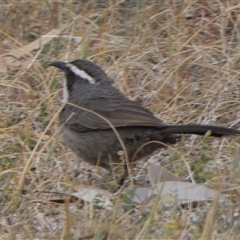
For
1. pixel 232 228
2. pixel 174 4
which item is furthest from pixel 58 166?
pixel 174 4

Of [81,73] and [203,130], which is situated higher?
[81,73]

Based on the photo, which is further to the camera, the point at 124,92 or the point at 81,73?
the point at 124,92

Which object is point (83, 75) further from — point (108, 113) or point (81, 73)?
point (108, 113)

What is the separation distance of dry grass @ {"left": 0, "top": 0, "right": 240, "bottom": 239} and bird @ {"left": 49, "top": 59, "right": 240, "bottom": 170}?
5.9 inches

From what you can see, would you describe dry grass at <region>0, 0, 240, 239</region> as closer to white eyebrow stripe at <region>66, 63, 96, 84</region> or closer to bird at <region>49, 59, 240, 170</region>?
bird at <region>49, 59, 240, 170</region>

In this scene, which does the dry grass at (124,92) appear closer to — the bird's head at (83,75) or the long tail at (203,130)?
the long tail at (203,130)

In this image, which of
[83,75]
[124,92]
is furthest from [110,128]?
[124,92]

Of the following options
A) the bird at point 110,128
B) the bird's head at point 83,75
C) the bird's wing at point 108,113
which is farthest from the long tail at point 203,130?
the bird's head at point 83,75

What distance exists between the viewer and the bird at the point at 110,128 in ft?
21.3

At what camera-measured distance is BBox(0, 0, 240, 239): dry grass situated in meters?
5.46

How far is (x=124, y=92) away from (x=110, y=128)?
1333mm

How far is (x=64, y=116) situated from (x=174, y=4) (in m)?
2.32

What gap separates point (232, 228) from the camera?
5.16 m

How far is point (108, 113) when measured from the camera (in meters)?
6.76
